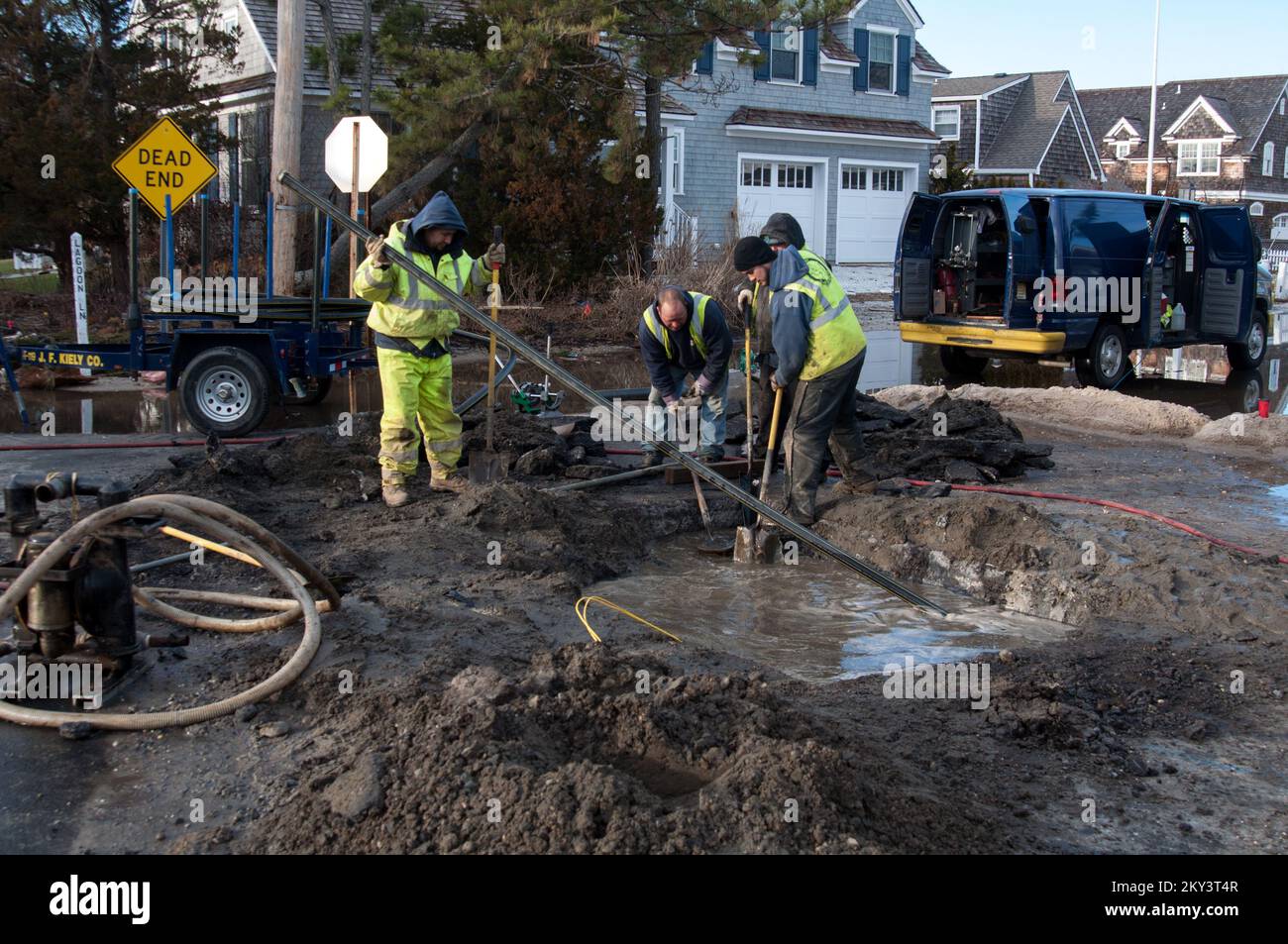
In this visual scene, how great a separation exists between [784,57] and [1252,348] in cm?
1561

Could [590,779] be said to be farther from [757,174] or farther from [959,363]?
[757,174]

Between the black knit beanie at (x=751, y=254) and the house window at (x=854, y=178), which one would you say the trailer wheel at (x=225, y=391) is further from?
the house window at (x=854, y=178)

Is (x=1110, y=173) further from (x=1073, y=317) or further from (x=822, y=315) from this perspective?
(x=822, y=315)

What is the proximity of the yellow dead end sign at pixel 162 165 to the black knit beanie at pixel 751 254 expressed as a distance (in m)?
7.07

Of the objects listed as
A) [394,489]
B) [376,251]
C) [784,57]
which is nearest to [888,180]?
[784,57]

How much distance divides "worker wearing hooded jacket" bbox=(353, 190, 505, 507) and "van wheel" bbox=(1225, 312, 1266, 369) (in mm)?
11964

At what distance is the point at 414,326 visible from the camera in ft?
25.0

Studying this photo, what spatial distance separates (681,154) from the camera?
26422 millimetres

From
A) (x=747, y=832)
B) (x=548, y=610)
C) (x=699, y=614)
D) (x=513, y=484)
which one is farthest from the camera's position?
(x=513, y=484)

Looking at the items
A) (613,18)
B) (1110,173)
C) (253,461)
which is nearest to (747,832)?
(253,461)

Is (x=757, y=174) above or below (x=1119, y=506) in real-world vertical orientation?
above

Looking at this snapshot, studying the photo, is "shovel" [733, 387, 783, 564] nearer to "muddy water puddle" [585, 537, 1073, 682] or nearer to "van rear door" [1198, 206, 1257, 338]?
"muddy water puddle" [585, 537, 1073, 682]

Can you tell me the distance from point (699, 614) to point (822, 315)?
2286 mm

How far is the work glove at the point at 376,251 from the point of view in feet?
23.2
